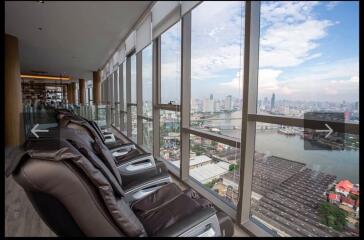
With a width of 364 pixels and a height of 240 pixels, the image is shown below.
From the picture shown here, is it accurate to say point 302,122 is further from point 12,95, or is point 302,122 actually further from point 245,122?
point 12,95

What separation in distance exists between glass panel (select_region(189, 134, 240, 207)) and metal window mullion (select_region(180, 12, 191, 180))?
8 centimetres

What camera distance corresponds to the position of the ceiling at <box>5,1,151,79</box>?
11.3ft

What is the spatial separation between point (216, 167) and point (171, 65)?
1887mm

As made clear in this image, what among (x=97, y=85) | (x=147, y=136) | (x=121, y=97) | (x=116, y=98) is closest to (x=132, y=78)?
(x=121, y=97)

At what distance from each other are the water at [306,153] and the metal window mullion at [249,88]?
0.35 feet

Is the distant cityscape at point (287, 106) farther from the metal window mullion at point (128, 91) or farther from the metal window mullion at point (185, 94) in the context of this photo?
the metal window mullion at point (128, 91)

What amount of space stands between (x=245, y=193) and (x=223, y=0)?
2089mm

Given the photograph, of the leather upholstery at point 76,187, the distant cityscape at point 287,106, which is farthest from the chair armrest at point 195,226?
the distant cityscape at point 287,106

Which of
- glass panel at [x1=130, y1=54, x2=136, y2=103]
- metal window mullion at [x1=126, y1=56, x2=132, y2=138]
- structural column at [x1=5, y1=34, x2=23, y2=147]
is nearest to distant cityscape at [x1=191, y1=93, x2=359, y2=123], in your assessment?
glass panel at [x1=130, y1=54, x2=136, y2=103]

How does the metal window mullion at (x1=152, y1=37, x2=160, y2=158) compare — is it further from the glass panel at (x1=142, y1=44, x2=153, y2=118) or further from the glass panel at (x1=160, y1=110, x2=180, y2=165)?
the glass panel at (x1=142, y1=44, x2=153, y2=118)

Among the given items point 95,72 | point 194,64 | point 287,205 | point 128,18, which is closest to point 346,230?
point 287,205

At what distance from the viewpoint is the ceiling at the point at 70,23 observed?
11.3ft

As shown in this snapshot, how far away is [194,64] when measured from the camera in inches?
115

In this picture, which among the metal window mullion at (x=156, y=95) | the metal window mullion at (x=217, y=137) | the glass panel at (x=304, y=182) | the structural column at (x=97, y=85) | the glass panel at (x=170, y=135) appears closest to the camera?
the glass panel at (x=304, y=182)
